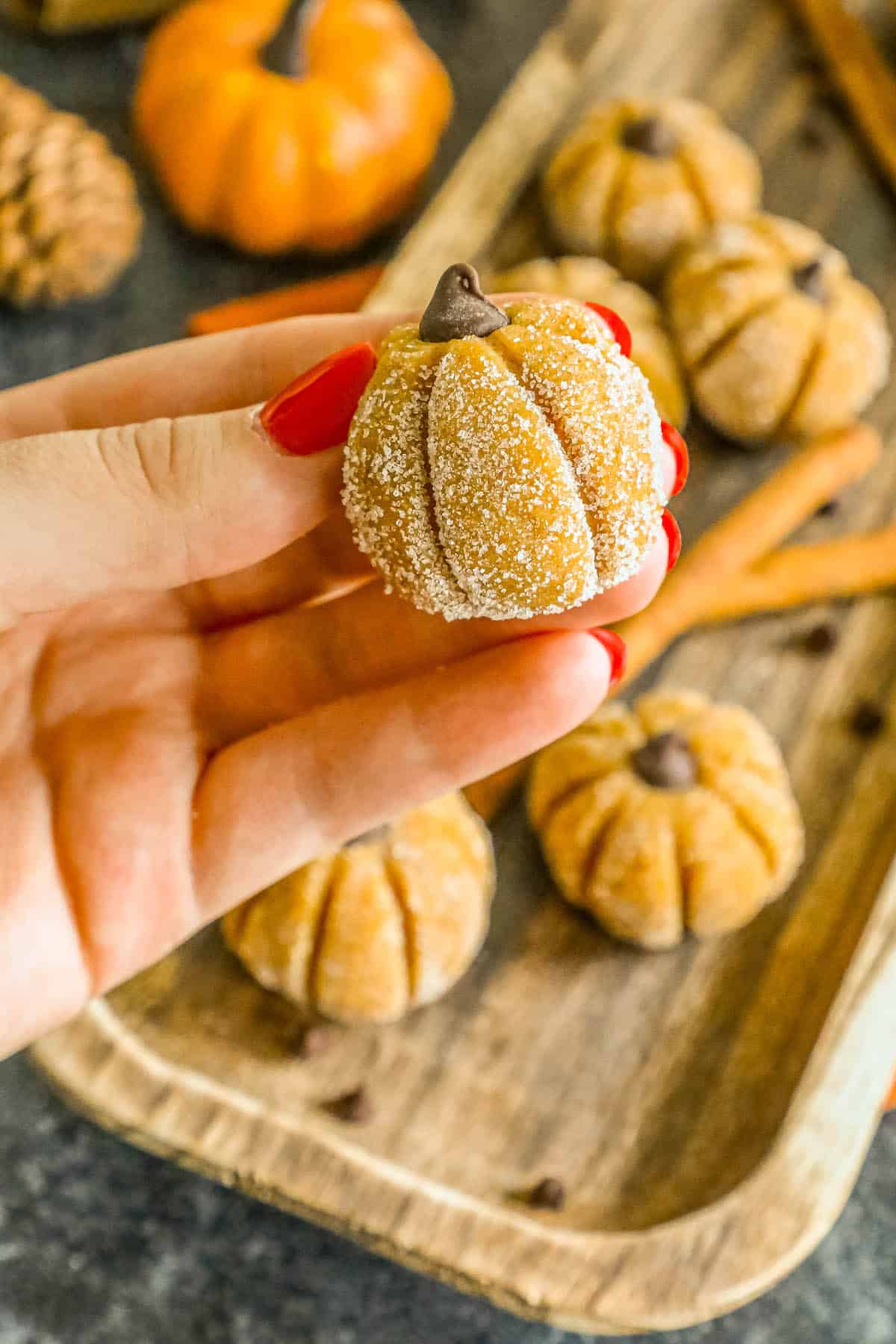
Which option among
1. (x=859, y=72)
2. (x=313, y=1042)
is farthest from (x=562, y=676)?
(x=859, y=72)

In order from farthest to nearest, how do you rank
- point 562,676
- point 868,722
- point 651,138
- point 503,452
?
point 651,138 → point 868,722 → point 562,676 → point 503,452

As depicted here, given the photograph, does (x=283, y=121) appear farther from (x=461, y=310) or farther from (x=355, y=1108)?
(x=355, y=1108)

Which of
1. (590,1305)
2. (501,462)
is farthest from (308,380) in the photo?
(590,1305)

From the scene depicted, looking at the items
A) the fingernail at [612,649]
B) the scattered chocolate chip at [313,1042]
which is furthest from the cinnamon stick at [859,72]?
the scattered chocolate chip at [313,1042]

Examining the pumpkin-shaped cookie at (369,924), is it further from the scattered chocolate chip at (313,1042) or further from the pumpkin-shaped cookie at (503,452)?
the pumpkin-shaped cookie at (503,452)

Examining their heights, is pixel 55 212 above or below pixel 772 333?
below

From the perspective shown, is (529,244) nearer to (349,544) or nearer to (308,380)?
(349,544)
